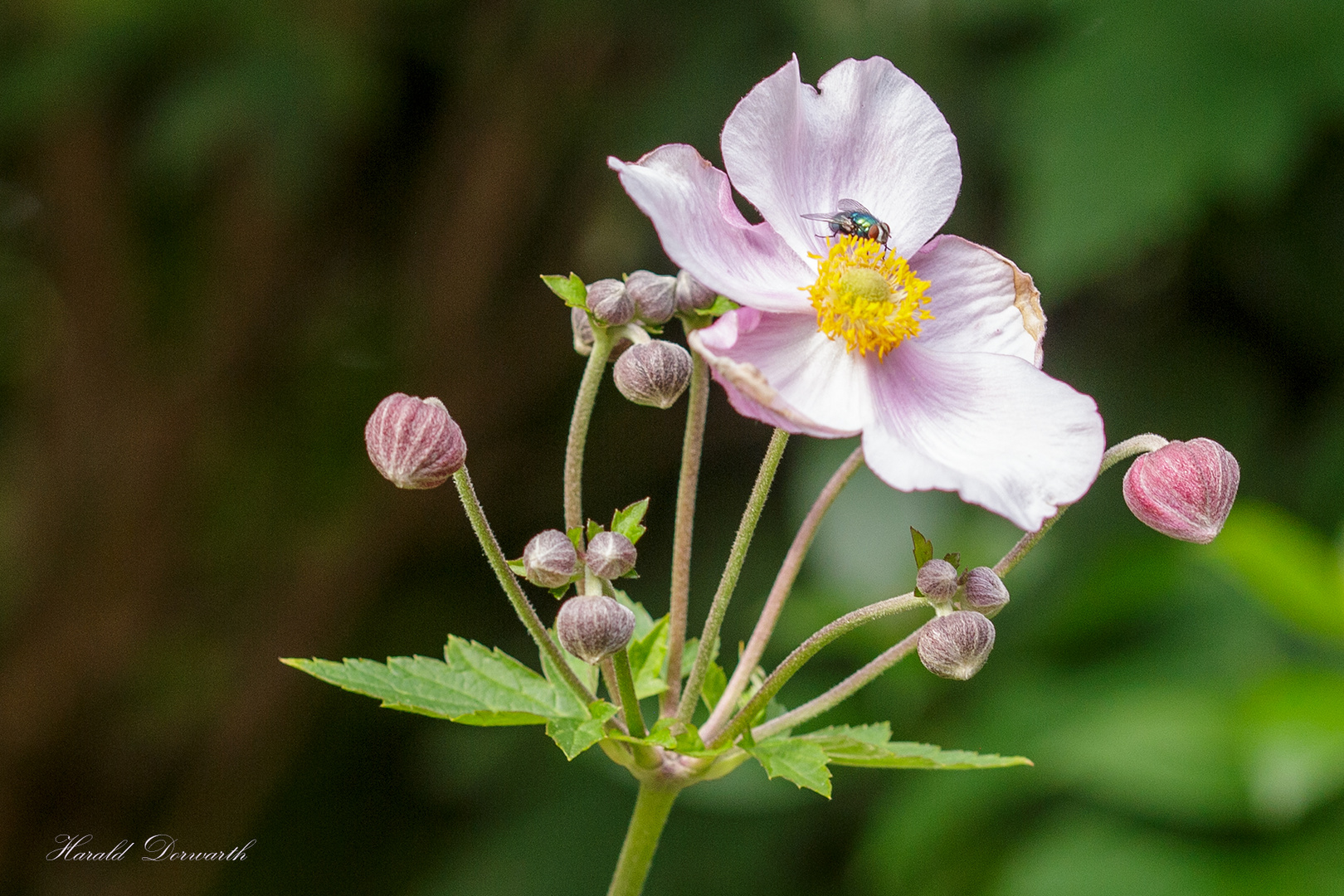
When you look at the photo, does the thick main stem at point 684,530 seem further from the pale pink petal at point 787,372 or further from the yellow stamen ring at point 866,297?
the yellow stamen ring at point 866,297

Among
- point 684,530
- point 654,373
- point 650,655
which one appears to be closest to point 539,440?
point 650,655

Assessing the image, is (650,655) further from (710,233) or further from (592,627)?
(710,233)

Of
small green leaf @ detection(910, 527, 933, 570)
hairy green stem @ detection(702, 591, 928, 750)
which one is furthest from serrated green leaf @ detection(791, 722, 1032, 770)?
small green leaf @ detection(910, 527, 933, 570)

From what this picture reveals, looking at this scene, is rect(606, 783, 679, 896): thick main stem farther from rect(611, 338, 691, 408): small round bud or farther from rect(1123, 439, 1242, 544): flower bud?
rect(1123, 439, 1242, 544): flower bud

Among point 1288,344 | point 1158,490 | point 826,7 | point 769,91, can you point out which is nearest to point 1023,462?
point 1158,490

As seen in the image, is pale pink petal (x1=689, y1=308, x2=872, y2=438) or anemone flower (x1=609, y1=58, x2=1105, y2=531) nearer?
pale pink petal (x1=689, y1=308, x2=872, y2=438)
